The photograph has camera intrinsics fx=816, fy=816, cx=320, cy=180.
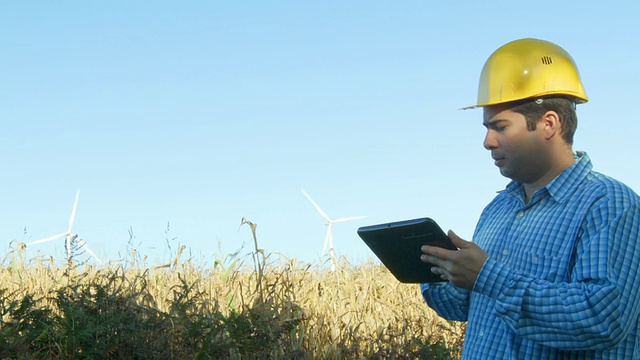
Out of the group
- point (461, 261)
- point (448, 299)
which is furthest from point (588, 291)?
point (448, 299)

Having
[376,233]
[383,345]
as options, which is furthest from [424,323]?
[376,233]

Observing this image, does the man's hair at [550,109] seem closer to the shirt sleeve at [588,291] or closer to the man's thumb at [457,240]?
the shirt sleeve at [588,291]

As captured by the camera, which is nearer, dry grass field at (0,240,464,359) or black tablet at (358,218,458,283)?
black tablet at (358,218,458,283)

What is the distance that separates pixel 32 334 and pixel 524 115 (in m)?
4.00

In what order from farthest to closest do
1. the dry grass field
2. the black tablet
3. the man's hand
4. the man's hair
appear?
the dry grass field, the man's hair, the black tablet, the man's hand

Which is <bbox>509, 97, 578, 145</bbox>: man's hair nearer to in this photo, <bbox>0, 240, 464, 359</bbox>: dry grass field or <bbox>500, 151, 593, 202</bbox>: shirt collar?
<bbox>500, 151, 593, 202</bbox>: shirt collar

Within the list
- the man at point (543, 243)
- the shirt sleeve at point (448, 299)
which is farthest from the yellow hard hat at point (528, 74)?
the shirt sleeve at point (448, 299)

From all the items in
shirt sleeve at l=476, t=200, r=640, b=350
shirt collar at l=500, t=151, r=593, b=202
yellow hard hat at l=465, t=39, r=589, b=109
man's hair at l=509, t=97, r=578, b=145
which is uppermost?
yellow hard hat at l=465, t=39, r=589, b=109

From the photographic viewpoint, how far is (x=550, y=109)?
3436 mm

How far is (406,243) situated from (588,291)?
0.79 metres

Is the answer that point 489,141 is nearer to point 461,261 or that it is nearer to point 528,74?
point 528,74

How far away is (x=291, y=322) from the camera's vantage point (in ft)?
20.8

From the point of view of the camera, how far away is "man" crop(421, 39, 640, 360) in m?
3.04

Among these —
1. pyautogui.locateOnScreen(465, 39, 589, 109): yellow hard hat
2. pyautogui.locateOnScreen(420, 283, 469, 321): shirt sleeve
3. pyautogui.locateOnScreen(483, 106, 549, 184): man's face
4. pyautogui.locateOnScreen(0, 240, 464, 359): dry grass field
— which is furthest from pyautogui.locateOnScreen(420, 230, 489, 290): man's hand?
pyautogui.locateOnScreen(0, 240, 464, 359): dry grass field
